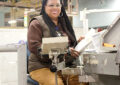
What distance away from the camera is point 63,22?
5.92 feet

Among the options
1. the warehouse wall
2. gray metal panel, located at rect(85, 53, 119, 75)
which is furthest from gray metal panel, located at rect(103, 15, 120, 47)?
the warehouse wall

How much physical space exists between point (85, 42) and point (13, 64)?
555mm

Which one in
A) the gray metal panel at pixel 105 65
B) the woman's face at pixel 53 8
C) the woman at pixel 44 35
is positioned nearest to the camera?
the gray metal panel at pixel 105 65

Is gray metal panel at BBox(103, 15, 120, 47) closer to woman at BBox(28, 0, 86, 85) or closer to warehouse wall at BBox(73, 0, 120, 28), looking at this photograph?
woman at BBox(28, 0, 86, 85)

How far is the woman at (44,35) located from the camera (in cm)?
154

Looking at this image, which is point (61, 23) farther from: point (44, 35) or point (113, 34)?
point (113, 34)

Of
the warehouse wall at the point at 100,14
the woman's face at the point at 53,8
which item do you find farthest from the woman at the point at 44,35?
the warehouse wall at the point at 100,14

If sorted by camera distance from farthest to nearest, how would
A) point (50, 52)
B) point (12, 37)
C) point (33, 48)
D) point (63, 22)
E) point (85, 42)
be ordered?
point (12, 37) → point (63, 22) → point (33, 48) → point (85, 42) → point (50, 52)

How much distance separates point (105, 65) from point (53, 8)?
0.75 metres

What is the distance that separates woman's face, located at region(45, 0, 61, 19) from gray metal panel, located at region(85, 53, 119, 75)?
1.98 ft

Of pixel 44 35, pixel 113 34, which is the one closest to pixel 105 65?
pixel 113 34

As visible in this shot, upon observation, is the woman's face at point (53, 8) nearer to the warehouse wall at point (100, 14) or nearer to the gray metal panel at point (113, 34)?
the gray metal panel at point (113, 34)

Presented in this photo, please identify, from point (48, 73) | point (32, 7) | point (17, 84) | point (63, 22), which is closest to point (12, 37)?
point (32, 7)

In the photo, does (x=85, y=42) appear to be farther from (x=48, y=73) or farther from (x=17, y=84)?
(x=17, y=84)
